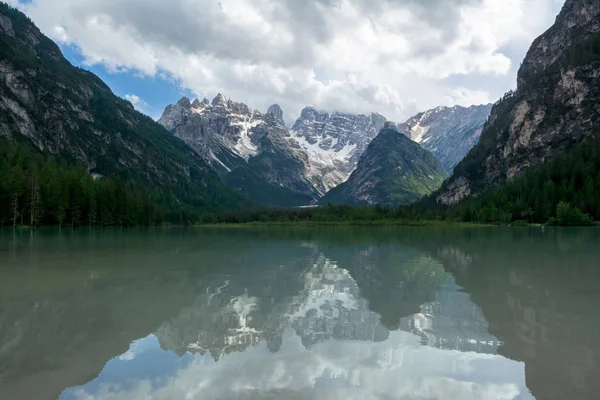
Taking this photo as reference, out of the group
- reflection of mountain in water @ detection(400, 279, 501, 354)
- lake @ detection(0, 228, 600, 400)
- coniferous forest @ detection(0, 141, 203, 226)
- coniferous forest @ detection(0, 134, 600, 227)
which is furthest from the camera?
coniferous forest @ detection(0, 134, 600, 227)

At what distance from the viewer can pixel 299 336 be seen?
1573 cm

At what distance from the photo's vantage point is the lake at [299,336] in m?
10.9

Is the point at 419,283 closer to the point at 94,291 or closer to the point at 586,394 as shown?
the point at 586,394

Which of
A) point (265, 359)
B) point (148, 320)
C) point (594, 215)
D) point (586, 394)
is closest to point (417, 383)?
point (586, 394)

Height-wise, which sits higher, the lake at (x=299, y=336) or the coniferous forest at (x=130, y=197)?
the coniferous forest at (x=130, y=197)

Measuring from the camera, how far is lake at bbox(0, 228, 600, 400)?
10.9 metres

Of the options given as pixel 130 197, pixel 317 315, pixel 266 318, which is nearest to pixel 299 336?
pixel 266 318

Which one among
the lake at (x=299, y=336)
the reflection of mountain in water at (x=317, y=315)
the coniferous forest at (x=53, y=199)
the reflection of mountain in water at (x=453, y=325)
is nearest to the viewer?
the lake at (x=299, y=336)

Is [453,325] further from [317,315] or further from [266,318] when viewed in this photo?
[266,318]

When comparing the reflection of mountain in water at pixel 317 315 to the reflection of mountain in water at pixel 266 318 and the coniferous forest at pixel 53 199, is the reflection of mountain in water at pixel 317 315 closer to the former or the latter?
the reflection of mountain in water at pixel 266 318

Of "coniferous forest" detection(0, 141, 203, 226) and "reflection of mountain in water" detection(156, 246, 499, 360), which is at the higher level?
"coniferous forest" detection(0, 141, 203, 226)

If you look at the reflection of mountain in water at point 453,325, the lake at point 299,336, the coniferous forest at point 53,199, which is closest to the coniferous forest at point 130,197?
the coniferous forest at point 53,199

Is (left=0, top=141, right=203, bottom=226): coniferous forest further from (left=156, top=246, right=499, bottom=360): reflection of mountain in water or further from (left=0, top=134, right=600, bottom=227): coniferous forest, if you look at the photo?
(left=156, top=246, right=499, bottom=360): reflection of mountain in water

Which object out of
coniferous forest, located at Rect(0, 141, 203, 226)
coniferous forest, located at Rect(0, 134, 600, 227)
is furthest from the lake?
coniferous forest, located at Rect(0, 134, 600, 227)
